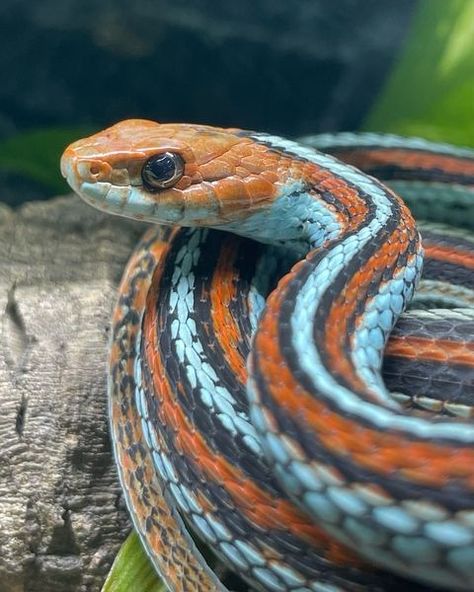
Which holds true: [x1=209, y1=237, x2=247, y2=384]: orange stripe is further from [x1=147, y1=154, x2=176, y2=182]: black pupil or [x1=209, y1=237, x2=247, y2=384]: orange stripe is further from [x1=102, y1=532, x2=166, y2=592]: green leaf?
[x1=102, y1=532, x2=166, y2=592]: green leaf

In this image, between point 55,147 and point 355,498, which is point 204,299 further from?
point 55,147

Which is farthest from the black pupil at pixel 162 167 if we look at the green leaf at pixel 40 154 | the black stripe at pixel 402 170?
the green leaf at pixel 40 154

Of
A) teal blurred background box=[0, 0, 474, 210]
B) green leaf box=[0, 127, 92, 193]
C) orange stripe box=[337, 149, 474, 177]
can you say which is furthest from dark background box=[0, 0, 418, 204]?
orange stripe box=[337, 149, 474, 177]

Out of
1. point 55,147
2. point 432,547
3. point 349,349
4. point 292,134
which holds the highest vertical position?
point 292,134

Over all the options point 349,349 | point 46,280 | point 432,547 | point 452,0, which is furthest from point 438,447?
point 452,0

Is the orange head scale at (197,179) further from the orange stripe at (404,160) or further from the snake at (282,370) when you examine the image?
the orange stripe at (404,160)

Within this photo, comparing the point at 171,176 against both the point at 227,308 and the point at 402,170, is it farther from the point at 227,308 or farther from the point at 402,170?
the point at 402,170
